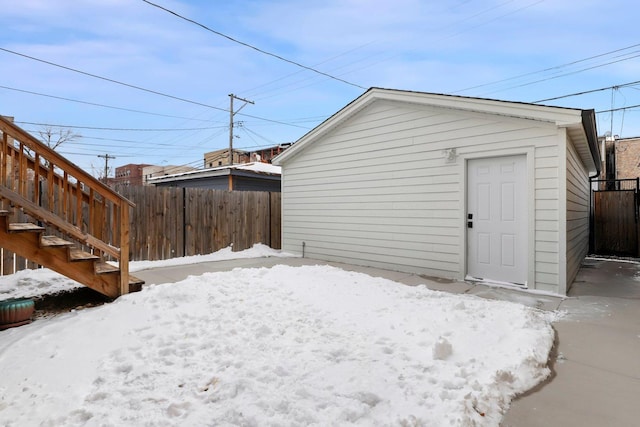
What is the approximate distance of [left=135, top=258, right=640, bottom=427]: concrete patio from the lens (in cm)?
200

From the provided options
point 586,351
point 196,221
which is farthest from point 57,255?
point 586,351

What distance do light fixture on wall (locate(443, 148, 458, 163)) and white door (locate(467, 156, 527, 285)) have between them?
26 centimetres

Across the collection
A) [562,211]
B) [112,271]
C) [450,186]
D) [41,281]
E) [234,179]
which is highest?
[234,179]

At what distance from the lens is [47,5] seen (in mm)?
6520

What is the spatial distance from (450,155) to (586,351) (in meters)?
Result: 3.63

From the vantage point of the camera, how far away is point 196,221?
7906 millimetres

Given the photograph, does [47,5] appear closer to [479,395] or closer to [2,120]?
[2,120]

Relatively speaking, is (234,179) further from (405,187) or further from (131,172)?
(131,172)

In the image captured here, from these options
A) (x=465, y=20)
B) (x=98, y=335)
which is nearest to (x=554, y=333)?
(x=98, y=335)

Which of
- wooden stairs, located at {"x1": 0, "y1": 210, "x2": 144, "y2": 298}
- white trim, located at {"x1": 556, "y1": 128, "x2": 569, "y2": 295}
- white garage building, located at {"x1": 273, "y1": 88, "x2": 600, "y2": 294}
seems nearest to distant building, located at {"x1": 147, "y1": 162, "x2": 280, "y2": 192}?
white garage building, located at {"x1": 273, "y1": 88, "x2": 600, "y2": 294}

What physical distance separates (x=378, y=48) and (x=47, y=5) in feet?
28.5

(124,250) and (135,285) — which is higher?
(124,250)

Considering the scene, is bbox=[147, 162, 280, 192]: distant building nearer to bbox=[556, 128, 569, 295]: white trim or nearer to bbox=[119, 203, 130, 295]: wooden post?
bbox=[119, 203, 130, 295]: wooden post

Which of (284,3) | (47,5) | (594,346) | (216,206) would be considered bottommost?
(594,346)
